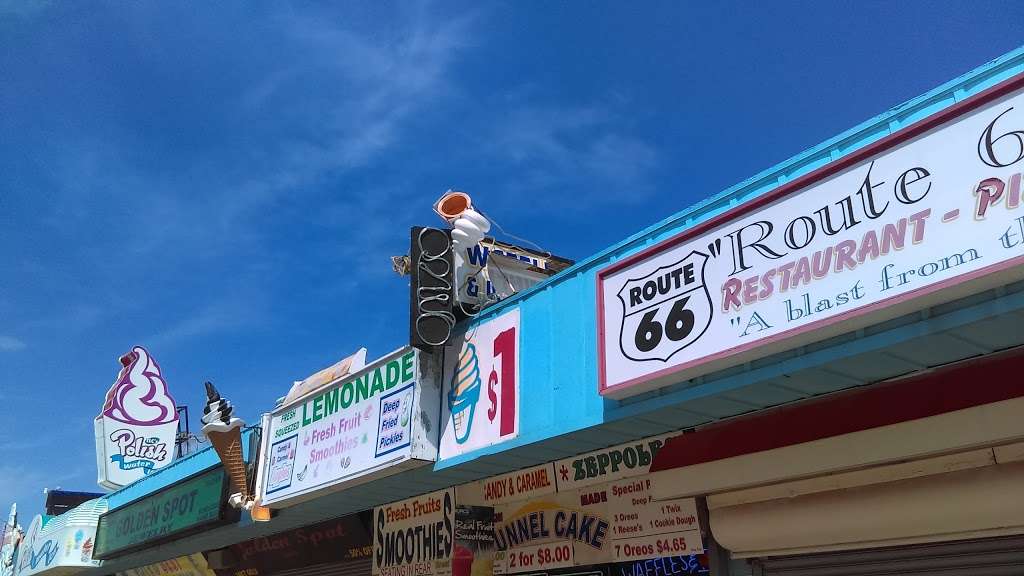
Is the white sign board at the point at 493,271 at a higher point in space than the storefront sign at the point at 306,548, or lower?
higher

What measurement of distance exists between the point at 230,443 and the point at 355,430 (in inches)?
154

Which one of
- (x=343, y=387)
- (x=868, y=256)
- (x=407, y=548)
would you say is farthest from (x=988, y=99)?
(x=407, y=548)

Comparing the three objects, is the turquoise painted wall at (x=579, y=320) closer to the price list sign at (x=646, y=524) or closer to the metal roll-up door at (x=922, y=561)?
the price list sign at (x=646, y=524)

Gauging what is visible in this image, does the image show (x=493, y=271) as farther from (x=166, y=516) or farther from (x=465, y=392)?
(x=166, y=516)

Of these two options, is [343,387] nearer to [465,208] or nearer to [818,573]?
[465,208]

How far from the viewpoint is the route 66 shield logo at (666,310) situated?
748 cm

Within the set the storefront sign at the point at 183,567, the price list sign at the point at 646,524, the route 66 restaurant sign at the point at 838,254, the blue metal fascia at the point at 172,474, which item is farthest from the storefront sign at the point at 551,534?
the storefront sign at the point at 183,567

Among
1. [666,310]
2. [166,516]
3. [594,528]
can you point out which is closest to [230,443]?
[166,516]

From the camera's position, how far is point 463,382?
1064 centimetres

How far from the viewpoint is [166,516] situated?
1759 cm

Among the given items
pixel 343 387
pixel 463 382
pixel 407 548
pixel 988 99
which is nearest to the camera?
pixel 988 99

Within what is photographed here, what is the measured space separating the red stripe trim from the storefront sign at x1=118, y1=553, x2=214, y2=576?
14.0 m

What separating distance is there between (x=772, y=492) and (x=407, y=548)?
6945 millimetres

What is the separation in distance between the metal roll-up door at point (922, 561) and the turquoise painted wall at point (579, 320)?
7.09ft
